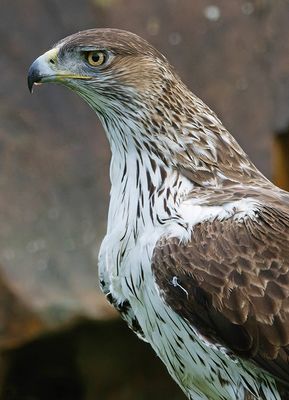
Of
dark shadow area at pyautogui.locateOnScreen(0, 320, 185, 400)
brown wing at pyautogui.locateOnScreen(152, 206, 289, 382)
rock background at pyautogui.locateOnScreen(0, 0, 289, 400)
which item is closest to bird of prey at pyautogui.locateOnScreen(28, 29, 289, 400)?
brown wing at pyautogui.locateOnScreen(152, 206, 289, 382)

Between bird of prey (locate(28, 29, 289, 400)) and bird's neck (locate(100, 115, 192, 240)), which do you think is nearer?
bird of prey (locate(28, 29, 289, 400))

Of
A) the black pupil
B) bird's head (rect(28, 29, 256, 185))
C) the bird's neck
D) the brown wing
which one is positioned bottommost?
the brown wing

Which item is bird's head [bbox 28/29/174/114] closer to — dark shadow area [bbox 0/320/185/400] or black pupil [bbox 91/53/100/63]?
black pupil [bbox 91/53/100/63]

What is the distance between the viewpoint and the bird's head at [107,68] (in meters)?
6.17

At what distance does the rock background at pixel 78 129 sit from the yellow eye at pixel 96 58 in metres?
3.73

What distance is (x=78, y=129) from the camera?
1031 cm

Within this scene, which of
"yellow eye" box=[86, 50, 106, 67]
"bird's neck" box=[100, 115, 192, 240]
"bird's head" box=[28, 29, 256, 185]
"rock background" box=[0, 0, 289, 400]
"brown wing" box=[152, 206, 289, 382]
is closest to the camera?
"brown wing" box=[152, 206, 289, 382]

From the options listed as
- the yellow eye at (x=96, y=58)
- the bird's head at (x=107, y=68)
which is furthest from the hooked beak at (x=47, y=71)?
the yellow eye at (x=96, y=58)

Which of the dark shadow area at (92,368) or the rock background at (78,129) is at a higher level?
the rock background at (78,129)

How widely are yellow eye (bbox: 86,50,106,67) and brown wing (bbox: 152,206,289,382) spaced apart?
3.63 feet

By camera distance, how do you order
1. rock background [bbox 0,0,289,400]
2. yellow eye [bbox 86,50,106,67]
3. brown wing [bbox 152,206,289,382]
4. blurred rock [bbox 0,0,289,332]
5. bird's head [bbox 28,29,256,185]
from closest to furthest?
brown wing [bbox 152,206,289,382] → bird's head [bbox 28,29,256,185] → yellow eye [bbox 86,50,106,67] → rock background [bbox 0,0,289,400] → blurred rock [bbox 0,0,289,332]

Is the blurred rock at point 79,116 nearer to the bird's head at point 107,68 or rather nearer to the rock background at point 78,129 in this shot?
the rock background at point 78,129

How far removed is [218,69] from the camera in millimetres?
10711

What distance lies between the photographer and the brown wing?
5617mm
